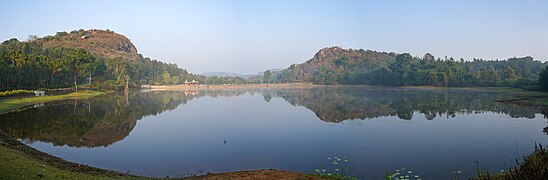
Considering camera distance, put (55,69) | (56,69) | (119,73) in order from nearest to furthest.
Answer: (55,69) < (56,69) < (119,73)

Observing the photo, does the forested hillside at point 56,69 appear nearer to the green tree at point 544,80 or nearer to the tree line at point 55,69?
the tree line at point 55,69

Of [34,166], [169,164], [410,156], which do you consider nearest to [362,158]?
[410,156]

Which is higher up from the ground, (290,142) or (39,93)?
(39,93)

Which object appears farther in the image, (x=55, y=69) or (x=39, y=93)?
(x=55, y=69)

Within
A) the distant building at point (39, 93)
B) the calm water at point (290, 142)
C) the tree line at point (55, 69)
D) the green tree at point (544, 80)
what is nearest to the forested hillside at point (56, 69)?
the tree line at point (55, 69)

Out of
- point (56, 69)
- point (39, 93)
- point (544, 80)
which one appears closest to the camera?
point (544, 80)

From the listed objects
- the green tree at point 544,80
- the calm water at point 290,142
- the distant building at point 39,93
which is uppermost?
the green tree at point 544,80

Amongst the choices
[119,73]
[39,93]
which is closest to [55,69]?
[39,93]

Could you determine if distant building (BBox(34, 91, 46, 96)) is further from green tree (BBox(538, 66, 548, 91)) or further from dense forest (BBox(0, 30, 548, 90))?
green tree (BBox(538, 66, 548, 91))

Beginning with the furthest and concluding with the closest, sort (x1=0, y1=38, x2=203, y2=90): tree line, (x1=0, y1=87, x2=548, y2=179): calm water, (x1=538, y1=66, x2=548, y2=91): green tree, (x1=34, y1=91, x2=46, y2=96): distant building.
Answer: (x1=0, y1=38, x2=203, y2=90): tree line < (x1=34, y1=91, x2=46, y2=96): distant building < (x1=538, y1=66, x2=548, y2=91): green tree < (x1=0, y1=87, x2=548, y2=179): calm water

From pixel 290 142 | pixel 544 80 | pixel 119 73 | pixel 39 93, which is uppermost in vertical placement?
pixel 119 73

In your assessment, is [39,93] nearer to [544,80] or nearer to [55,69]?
[55,69]

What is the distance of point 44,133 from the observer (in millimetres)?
25281

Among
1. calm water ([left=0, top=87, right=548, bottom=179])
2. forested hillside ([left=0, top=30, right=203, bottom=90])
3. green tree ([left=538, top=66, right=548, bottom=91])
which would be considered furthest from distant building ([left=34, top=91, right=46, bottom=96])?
green tree ([left=538, top=66, right=548, bottom=91])
